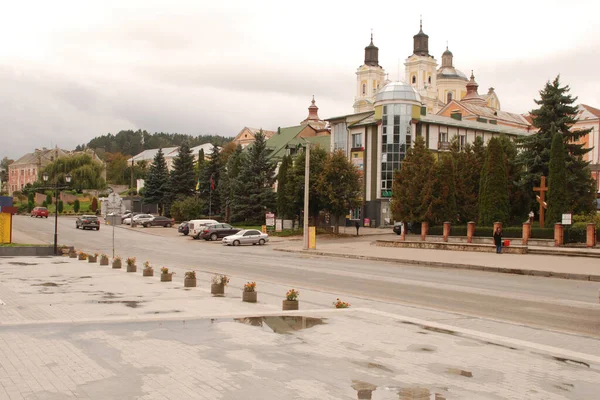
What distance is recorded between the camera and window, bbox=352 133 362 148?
222 feet

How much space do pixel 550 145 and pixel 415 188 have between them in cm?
1023

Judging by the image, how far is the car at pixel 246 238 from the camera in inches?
1891

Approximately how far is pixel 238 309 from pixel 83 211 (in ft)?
283

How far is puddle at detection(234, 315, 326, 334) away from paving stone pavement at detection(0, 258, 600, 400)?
0.07 ft

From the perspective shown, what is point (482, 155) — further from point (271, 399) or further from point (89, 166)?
point (89, 166)

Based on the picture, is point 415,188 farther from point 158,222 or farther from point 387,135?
point 158,222

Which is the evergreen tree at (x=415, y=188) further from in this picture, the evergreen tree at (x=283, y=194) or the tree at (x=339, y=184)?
the evergreen tree at (x=283, y=194)

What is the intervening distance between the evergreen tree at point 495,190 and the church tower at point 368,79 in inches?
3140

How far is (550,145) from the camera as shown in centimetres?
4300

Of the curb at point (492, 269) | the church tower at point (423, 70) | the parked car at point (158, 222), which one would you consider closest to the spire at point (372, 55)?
the church tower at point (423, 70)

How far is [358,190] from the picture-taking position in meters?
55.1

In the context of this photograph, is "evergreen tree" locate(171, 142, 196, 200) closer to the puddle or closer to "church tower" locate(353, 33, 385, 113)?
"church tower" locate(353, 33, 385, 113)

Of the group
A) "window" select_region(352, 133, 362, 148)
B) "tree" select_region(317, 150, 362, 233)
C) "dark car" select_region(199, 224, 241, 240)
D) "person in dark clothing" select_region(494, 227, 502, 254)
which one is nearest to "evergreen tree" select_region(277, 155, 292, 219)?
"tree" select_region(317, 150, 362, 233)

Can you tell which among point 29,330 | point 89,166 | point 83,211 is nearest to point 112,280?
point 29,330
